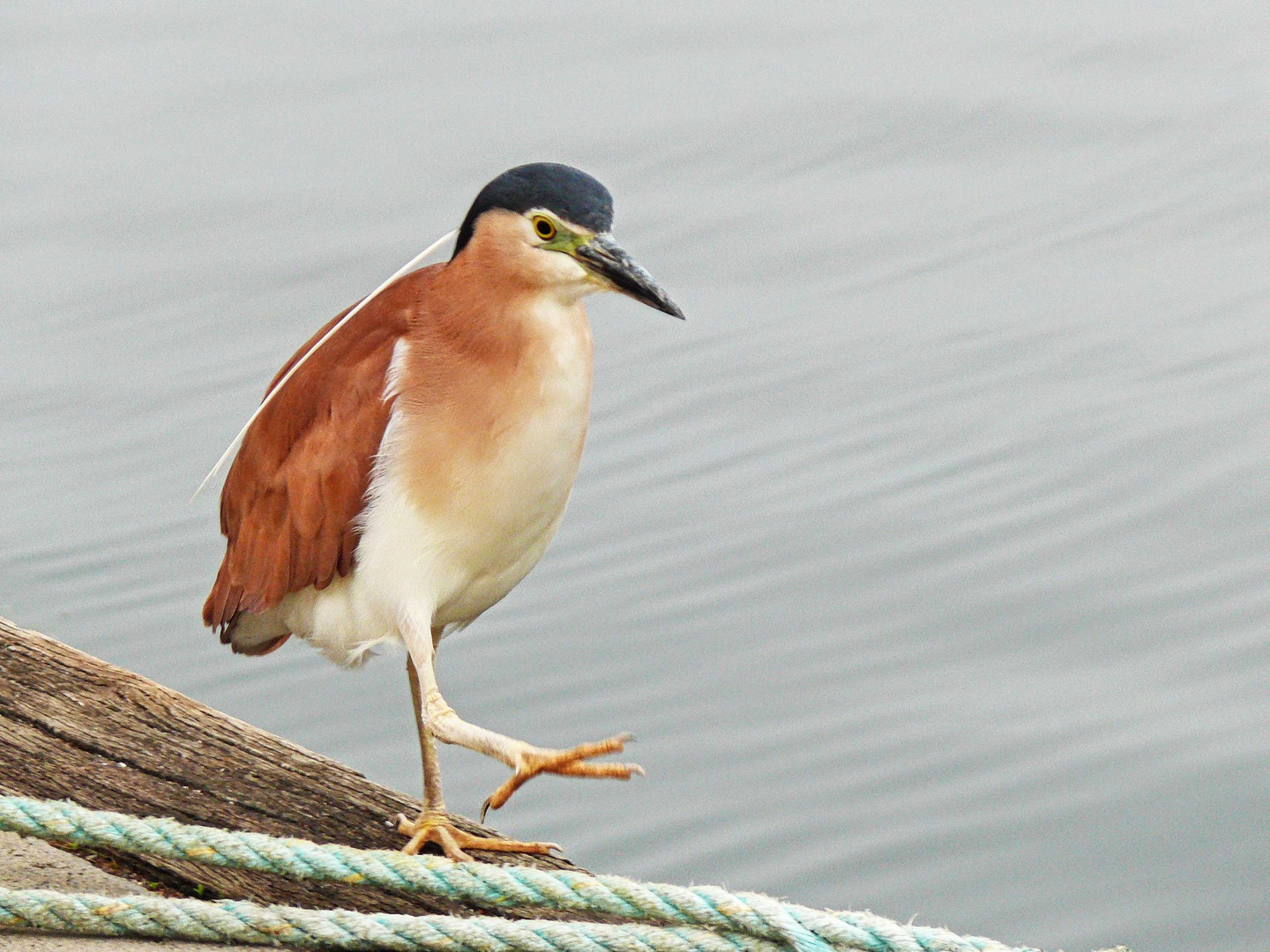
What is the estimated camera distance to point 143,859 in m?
3.32

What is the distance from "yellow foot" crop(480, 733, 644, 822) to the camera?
284 cm

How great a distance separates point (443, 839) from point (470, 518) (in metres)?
0.58

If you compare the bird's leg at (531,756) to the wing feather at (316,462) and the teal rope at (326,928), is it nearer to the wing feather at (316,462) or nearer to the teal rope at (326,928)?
the teal rope at (326,928)

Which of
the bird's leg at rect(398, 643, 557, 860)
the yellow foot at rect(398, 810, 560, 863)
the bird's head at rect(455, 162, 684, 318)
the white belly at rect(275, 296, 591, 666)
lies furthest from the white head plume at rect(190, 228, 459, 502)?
the yellow foot at rect(398, 810, 560, 863)

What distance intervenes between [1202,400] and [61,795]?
477 centimetres

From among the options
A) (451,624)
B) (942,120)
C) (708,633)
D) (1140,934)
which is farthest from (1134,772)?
(942,120)

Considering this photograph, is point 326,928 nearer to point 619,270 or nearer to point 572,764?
point 572,764

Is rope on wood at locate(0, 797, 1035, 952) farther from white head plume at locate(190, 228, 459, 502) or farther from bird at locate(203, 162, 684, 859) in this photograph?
white head plume at locate(190, 228, 459, 502)

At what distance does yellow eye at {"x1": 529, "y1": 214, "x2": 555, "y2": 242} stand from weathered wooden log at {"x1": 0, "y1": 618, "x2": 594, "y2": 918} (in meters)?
1.01

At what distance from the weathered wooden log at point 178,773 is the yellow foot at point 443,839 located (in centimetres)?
2

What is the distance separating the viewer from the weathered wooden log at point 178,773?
3.25 m

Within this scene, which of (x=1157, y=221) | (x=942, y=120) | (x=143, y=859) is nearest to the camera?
(x=143, y=859)

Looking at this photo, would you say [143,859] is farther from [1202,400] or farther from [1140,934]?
[1202,400]

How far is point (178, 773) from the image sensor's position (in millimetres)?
3344
